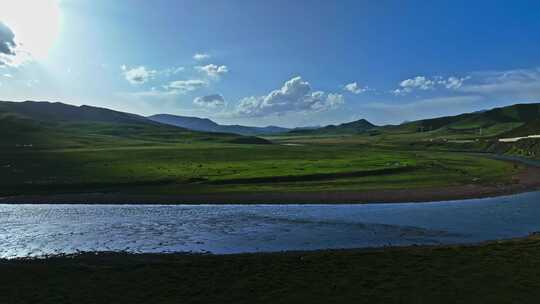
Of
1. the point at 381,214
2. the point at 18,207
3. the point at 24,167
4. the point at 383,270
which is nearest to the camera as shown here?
the point at 383,270

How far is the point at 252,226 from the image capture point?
163 feet

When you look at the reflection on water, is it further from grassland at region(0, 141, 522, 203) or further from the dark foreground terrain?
grassland at region(0, 141, 522, 203)

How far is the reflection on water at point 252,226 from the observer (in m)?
41.2

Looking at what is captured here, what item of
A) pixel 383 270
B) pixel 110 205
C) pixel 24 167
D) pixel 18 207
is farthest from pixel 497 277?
pixel 24 167

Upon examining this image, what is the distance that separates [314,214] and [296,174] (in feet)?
112

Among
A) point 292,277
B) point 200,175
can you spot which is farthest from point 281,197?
point 292,277

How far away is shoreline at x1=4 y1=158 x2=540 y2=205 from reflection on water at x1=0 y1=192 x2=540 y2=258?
123 inches

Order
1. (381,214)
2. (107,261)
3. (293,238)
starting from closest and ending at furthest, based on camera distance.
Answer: (107,261) < (293,238) < (381,214)

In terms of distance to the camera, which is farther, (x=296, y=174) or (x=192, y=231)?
(x=296, y=174)

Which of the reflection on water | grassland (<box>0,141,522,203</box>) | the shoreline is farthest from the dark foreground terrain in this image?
grassland (<box>0,141,522,203</box>)

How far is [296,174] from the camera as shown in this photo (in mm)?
90375

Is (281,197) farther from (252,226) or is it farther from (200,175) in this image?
(200,175)

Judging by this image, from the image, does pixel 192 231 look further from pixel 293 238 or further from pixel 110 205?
pixel 110 205

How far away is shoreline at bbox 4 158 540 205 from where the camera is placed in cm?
6649
